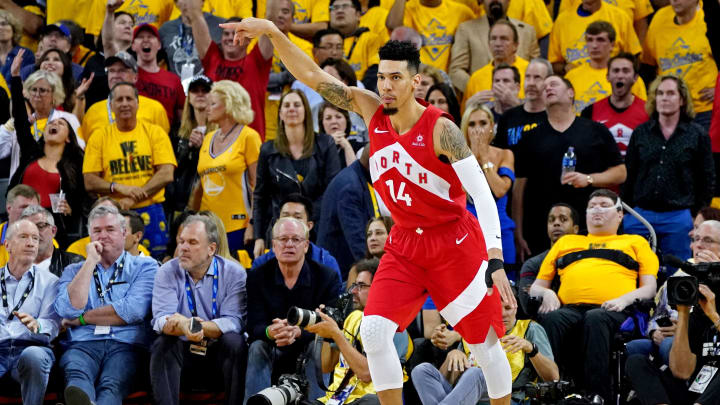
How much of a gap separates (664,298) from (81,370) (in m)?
4.14

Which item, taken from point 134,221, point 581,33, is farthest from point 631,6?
point 134,221

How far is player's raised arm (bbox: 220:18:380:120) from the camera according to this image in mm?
6082

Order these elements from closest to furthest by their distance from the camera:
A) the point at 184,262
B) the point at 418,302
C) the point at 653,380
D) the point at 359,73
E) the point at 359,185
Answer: the point at 418,302 < the point at 653,380 < the point at 184,262 < the point at 359,185 < the point at 359,73

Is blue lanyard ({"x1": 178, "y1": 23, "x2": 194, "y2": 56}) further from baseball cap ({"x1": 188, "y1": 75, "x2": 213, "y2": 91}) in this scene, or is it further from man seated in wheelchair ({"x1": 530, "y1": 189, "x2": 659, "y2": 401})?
man seated in wheelchair ({"x1": 530, "y1": 189, "x2": 659, "y2": 401})

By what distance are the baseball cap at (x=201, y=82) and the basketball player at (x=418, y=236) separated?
4.70 metres

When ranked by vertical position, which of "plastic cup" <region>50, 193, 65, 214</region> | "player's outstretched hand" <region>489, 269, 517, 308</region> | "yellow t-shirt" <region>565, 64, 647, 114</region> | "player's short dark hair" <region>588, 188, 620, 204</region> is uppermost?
"yellow t-shirt" <region>565, 64, 647, 114</region>

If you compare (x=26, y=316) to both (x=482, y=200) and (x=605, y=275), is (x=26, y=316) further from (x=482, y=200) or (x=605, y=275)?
(x=605, y=275)

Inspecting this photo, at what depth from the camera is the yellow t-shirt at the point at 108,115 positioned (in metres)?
10.7

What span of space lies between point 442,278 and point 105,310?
128 inches

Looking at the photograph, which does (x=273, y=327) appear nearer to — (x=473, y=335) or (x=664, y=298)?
(x=473, y=335)

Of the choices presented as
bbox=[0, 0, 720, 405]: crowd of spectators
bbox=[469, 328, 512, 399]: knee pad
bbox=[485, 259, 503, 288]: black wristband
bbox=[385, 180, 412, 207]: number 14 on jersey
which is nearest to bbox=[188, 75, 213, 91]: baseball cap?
bbox=[0, 0, 720, 405]: crowd of spectators

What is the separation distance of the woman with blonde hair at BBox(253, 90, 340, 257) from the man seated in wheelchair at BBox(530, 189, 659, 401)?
83.1 inches

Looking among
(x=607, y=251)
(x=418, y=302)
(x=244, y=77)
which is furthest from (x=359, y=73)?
(x=418, y=302)

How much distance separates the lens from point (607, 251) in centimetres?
864
